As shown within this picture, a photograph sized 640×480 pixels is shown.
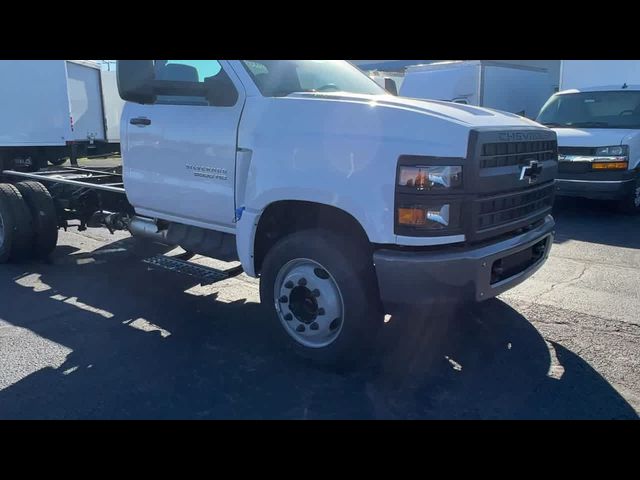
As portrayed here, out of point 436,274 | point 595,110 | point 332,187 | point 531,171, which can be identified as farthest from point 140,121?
point 595,110

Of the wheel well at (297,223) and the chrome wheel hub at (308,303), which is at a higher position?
the wheel well at (297,223)

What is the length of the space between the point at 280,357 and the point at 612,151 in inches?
278

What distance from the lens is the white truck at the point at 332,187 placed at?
11.1 ft

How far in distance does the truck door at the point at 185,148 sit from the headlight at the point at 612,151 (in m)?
6.78

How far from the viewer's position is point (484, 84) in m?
13.9

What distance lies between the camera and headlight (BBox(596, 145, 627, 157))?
8.72 m

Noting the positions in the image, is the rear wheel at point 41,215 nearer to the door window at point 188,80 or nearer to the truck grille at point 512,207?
the door window at point 188,80

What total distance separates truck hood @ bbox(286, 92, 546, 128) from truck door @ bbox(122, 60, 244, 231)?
0.68 m

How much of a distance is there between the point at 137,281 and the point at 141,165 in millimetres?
1588

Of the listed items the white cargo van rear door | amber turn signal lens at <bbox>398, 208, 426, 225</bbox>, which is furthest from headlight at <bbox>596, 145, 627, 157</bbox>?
the white cargo van rear door

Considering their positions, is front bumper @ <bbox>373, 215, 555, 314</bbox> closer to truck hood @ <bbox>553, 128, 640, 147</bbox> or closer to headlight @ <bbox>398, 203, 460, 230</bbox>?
headlight @ <bbox>398, 203, 460, 230</bbox>

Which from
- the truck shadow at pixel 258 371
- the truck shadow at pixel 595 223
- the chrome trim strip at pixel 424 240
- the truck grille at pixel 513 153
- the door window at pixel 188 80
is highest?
the door window at pixel 188 80

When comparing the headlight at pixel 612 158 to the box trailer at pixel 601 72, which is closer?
the headlight at pixel 612 158

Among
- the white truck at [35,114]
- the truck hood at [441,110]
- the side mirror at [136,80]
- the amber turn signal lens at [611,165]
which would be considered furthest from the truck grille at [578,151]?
the white truck at [35,114]
